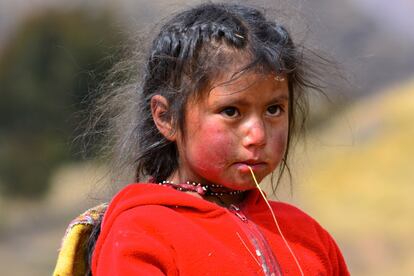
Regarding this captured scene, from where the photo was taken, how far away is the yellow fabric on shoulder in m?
2.75

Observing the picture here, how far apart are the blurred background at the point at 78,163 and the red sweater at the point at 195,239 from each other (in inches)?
249

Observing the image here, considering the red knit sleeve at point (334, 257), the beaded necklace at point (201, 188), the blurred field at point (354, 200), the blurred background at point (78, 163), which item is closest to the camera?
the beaded necklace at point (201, 188)

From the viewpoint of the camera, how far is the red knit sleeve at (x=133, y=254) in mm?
2428

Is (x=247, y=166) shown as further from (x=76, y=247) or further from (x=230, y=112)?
(x=76, y=247)

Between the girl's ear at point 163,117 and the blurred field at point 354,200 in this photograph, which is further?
the blurred field at point 354,200

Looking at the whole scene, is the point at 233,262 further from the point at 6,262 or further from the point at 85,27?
the point at 85,27

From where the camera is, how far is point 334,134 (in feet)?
34.3

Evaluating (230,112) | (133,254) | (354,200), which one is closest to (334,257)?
(230,112)

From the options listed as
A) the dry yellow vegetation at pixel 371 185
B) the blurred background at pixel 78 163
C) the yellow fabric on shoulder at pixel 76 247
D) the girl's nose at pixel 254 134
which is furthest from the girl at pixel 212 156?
the blurred background at pixel 78 163

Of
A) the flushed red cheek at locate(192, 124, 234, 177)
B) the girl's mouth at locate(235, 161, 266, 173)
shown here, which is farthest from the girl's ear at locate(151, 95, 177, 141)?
the girl's mouth at locate(235, 161, 266, 173)

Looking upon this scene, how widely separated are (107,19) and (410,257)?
5157 mm

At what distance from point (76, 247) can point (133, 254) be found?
38 cm

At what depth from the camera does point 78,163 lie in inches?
374

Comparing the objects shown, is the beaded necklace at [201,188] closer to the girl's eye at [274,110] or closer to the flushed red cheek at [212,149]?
the flushed red cheek at [212,149]
